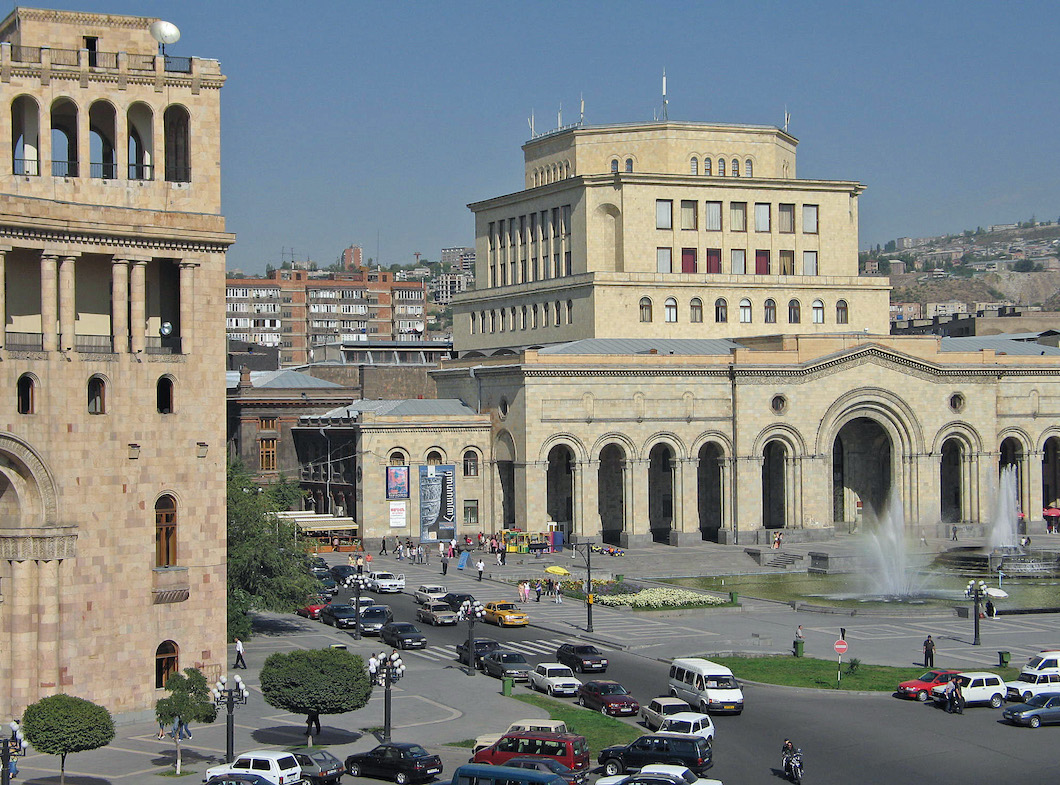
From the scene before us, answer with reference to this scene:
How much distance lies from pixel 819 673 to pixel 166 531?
23832 millimetres

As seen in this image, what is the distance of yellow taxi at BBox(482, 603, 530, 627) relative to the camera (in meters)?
67.4

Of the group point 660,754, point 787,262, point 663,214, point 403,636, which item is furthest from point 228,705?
point 787,262

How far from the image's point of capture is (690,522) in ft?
322

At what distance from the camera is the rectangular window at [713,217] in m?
108

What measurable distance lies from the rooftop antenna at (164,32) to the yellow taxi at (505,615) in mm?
30325

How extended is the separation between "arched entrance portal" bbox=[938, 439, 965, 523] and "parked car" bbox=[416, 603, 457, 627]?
48962mm

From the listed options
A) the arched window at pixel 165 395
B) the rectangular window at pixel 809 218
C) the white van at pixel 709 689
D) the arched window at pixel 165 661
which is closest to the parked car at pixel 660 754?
the white van at pixel 709 689

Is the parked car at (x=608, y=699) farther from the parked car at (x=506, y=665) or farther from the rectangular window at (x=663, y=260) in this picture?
the rectangular window at (x=663, y=260)

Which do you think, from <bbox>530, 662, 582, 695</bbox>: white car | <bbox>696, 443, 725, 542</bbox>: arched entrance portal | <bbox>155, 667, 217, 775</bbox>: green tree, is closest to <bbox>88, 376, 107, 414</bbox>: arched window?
<bbox>155, 667, 217, 775</bbox>: green tree

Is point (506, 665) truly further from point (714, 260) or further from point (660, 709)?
point (714, 260)

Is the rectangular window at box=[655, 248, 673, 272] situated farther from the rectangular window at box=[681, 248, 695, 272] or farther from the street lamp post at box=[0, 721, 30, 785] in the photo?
the street lamp post at box=[0, 721, 30, 785]

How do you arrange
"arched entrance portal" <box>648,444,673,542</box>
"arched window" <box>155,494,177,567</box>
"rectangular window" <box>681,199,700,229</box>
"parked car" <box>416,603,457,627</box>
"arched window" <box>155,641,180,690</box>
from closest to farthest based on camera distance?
"arched window" <box>155,641,180,690</box>, "arched window" <box>155,494,177,567</box>, "parked car" <box>416,603,457,627</box>, "arched entrance portal" <box>648,444,673,542</box>, "rectangular window" <box>681,199,700,229</box>

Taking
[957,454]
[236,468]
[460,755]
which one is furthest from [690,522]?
[460,755]

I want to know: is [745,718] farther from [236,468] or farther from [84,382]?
[236,468]
